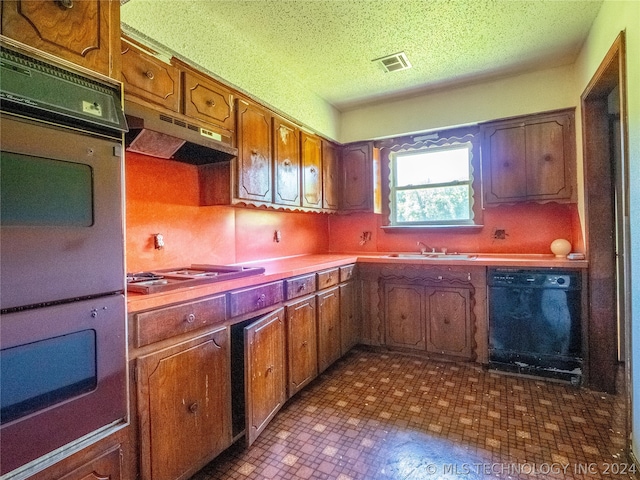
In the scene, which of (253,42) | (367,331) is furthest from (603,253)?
(253,42)

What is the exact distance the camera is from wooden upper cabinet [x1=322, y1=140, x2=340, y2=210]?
11.2 ft

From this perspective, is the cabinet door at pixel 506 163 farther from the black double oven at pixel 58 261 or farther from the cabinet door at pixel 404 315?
the black double oven at pixel 58 261

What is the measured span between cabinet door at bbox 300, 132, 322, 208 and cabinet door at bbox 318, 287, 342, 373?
90 cm

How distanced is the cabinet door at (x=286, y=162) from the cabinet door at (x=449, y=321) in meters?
1.53

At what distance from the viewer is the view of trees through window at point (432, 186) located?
3.38m

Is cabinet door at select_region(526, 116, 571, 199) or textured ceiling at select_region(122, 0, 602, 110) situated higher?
textured ceiling at select_region(122, 0, 602, 110)

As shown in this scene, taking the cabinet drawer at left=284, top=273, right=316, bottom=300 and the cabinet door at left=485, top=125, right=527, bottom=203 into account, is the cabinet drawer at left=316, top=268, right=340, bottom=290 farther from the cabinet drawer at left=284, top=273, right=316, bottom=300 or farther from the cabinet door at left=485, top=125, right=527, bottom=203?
the cabinet door at left=485, top=125, right=527, bottom=203

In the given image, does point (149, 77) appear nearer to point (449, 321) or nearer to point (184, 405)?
point (184, 405)

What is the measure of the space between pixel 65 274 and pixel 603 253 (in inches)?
124

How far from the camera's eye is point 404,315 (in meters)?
3.07

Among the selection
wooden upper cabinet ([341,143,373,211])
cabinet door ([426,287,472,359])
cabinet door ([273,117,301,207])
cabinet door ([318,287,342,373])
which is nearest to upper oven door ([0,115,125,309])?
cabinet door ([273,117,301,207])

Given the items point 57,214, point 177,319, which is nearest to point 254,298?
point 177,319

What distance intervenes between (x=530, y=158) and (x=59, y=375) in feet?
11.4

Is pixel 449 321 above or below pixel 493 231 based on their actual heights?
below
